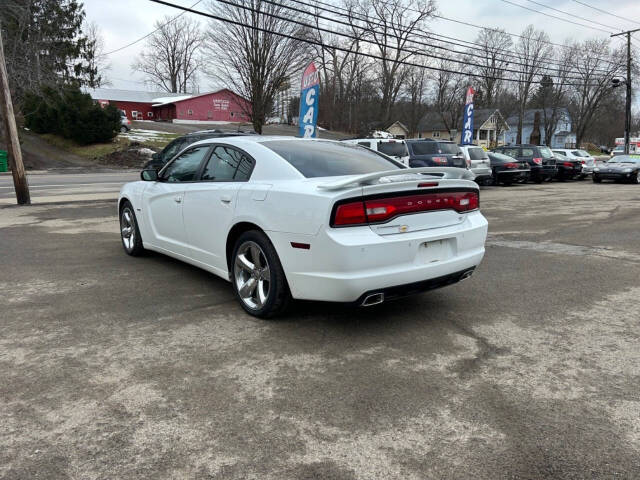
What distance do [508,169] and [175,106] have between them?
5197 cm

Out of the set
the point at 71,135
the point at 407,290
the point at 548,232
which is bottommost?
the point at 548,232

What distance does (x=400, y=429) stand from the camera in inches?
102

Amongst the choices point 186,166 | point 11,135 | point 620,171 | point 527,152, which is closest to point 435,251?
point 186,166

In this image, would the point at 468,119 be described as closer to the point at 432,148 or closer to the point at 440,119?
the point at 432,148

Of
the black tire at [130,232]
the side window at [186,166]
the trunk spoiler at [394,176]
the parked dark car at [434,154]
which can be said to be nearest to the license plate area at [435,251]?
the trunk spoiler at [394,176]

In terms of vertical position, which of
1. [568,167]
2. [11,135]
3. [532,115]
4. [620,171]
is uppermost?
[532,115]

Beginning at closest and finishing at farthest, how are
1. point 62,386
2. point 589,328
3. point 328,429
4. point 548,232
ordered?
point 328,429, point 62,386, point 589,328, point 548,232

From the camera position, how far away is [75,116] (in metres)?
32.2

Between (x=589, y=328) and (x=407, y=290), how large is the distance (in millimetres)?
1576

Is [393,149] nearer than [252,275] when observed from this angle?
No

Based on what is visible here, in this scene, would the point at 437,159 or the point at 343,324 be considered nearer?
the point at 343,324

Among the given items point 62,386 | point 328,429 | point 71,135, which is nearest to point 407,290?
point 328,429

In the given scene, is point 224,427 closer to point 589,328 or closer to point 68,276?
point 589,328

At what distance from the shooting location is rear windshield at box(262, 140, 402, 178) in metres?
4.33
